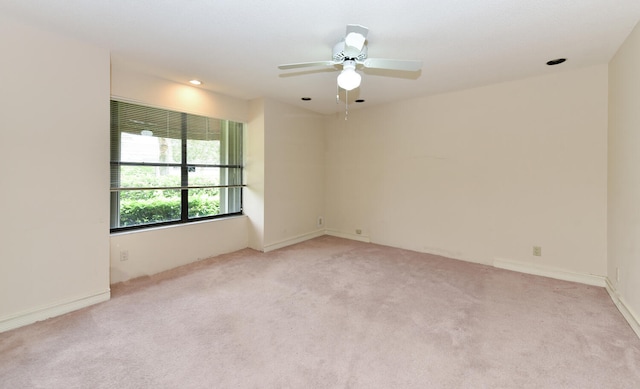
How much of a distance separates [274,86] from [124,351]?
123 inches

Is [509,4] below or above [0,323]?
above

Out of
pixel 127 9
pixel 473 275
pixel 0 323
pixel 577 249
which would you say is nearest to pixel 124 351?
pixel 0 323

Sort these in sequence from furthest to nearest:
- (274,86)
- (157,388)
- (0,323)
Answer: (274,86)
(0,323)
(157,388)

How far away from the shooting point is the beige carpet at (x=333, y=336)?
168 centimetres

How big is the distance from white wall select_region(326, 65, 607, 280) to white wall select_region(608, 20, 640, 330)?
21cm

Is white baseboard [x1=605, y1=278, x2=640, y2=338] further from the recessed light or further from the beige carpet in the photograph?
the recessed light

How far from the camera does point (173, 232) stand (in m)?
3.57

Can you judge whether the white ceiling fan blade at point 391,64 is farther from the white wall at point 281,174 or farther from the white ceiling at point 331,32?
the white wall at point 281,174

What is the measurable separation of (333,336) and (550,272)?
2.86 metres

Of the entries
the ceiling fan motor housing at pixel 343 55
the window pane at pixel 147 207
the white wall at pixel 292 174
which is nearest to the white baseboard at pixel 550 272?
the white wall at pixel 292 174

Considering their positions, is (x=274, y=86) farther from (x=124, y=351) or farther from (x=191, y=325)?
(x=124, y=351)

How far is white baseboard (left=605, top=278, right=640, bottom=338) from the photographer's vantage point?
2125 millimetres

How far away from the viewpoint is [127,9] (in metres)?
1.99

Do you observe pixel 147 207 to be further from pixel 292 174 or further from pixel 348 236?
pixel 348 236
